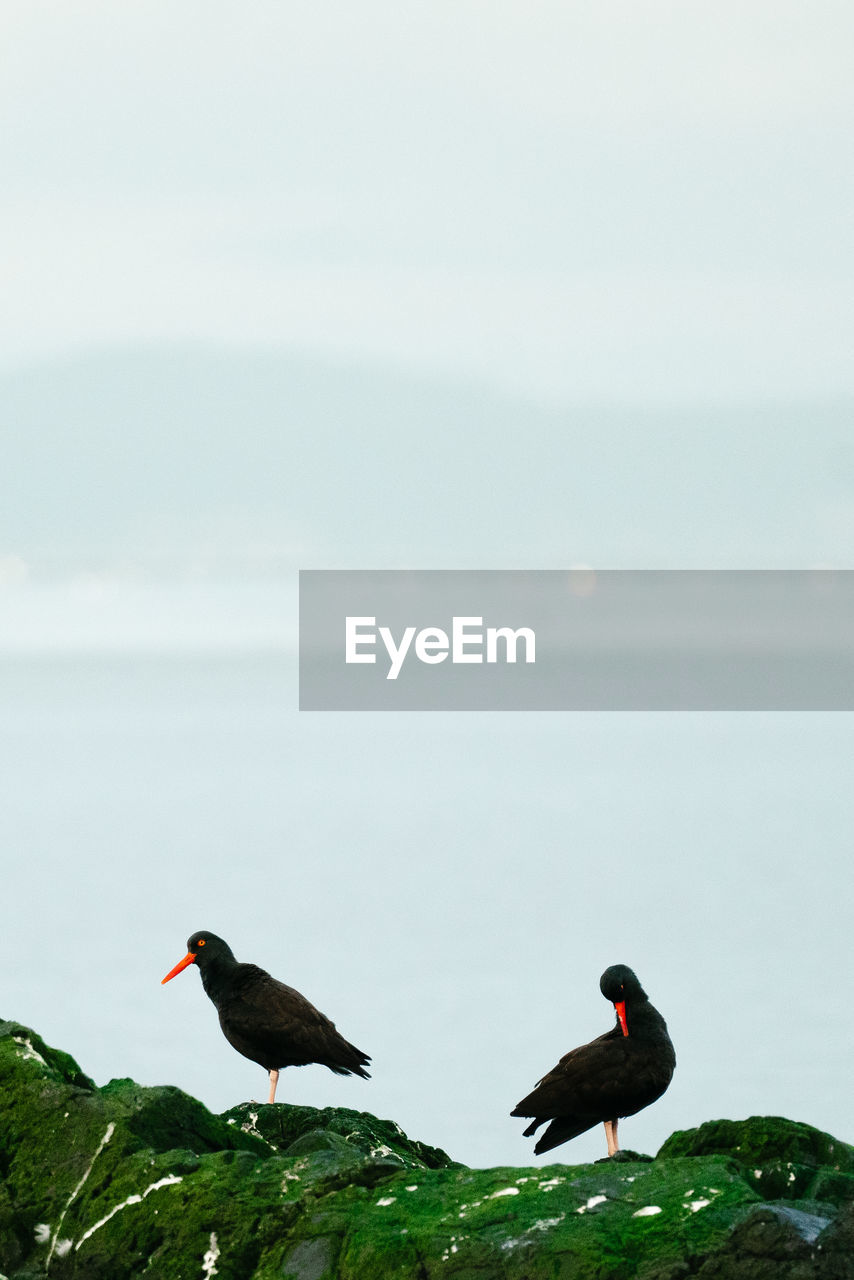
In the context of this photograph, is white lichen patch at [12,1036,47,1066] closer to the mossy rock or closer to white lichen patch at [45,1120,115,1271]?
white lichen patch at [45,1120,115,1271]

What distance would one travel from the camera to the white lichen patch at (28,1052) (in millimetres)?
9125

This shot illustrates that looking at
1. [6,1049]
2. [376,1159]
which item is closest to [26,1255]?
[6,1049]

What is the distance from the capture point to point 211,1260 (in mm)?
7719

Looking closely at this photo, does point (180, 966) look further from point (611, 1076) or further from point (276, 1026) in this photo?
point (611, 1076)

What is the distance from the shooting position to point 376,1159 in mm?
7922

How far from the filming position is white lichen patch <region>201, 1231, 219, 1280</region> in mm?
7684

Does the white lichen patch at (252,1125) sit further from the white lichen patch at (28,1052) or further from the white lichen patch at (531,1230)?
the white lichen patch at (531,1230)

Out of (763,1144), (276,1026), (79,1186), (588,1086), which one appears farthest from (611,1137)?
(79,1186)

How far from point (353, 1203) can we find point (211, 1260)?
30.2 inches

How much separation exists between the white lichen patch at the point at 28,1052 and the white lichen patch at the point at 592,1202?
3515 millimetres

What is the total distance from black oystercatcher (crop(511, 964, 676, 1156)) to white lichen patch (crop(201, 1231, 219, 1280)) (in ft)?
10.0

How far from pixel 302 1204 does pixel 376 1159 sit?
1.42 feet

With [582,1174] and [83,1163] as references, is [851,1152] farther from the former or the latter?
[83,1163]

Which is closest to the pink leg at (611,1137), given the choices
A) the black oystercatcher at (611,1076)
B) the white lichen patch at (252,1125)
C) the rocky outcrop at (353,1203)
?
the black oystercatcher at (611,1076)
